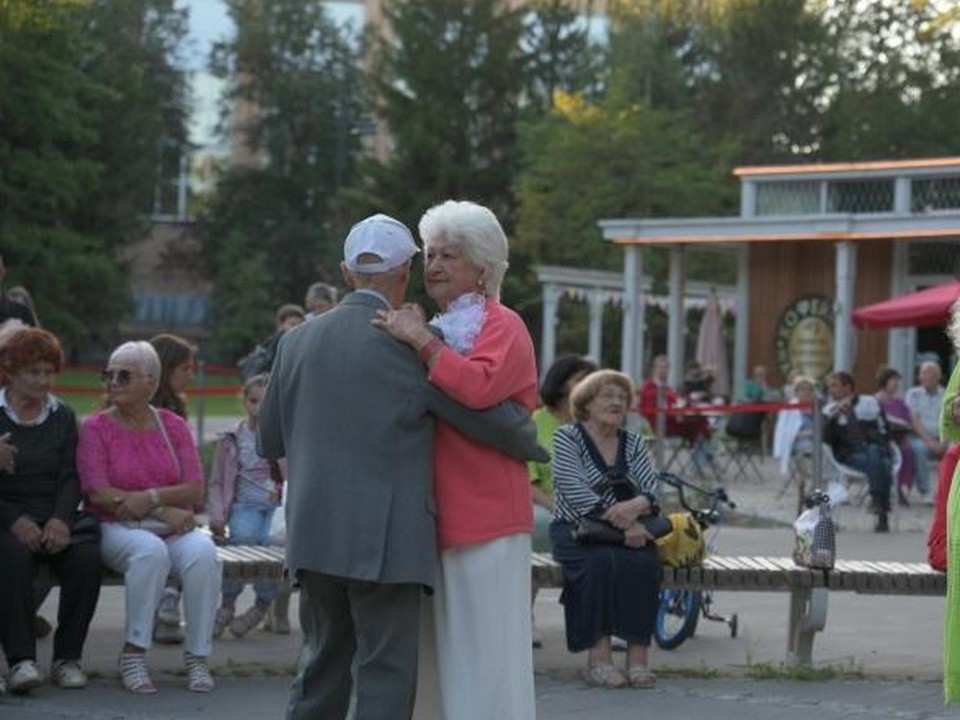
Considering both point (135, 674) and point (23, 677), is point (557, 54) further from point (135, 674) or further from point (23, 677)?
point (23, 677)

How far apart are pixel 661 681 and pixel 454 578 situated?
3.72 m

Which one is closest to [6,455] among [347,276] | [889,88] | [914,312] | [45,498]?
[45,498]

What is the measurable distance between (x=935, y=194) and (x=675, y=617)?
24.9 metres

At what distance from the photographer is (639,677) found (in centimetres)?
991

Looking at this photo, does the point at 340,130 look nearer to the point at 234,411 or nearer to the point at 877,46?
the point at 877,46

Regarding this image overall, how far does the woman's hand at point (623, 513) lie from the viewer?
1012 cm

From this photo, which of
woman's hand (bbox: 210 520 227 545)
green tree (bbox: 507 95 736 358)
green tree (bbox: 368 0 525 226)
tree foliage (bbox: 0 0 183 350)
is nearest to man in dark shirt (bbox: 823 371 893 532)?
woman's hand (bbox: 210 520 227 545)

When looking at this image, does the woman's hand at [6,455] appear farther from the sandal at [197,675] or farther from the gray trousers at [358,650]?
the gray trousers at [358,650]

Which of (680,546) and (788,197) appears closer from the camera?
(680,546)

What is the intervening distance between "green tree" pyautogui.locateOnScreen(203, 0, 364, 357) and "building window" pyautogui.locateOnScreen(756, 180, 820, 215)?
53.1 m

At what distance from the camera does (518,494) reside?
22.1 feet

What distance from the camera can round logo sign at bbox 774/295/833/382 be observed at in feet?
117

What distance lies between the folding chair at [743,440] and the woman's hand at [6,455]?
1766 centimetres

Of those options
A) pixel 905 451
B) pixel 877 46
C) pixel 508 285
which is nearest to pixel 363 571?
pixel 905 451
